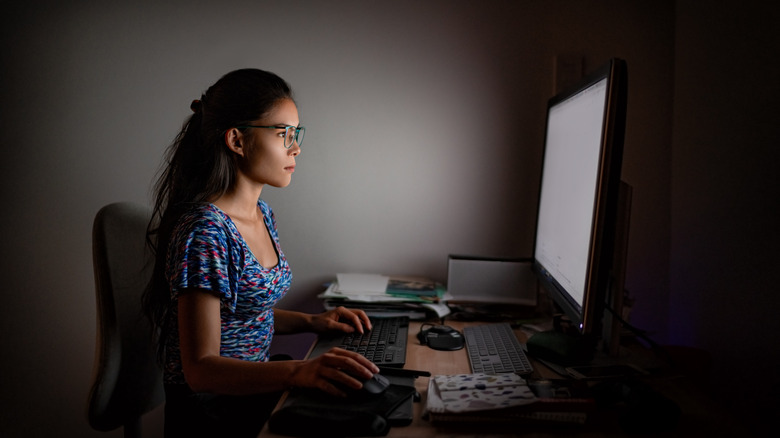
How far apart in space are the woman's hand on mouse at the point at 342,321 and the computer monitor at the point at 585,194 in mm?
479

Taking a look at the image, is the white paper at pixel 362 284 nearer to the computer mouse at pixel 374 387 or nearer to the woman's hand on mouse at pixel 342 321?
the woman's hand on mouse at pixel 342 321

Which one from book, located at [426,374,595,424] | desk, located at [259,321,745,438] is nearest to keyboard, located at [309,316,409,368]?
desk, located at [259,321,745,438]

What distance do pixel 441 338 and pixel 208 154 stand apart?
2.31 feet

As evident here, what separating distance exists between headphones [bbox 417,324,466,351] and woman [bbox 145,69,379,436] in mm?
155

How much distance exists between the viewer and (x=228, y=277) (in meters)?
1.10

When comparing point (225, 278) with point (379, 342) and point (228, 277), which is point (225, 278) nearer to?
point (228, 277)

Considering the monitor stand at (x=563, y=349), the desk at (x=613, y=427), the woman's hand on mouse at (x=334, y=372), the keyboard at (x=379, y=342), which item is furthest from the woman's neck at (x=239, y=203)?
the monitor stand at (x=563, y=349)

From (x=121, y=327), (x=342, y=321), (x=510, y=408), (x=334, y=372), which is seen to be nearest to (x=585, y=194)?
(x=510, y=408)

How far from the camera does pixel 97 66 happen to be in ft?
6.11

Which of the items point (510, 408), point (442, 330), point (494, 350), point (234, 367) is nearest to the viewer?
point (510, 408)

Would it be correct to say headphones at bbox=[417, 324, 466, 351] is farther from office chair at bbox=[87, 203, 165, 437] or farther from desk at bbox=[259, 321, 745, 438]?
office chair at bbox=[87, 203, 165, 437]

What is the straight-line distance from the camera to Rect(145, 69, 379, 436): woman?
0.97m

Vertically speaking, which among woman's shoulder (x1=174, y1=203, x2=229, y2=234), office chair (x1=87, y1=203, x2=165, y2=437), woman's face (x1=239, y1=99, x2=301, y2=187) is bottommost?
office chair (x1=87, y1=203, x2=165, y2=437)

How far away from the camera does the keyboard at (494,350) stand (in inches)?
43.0
